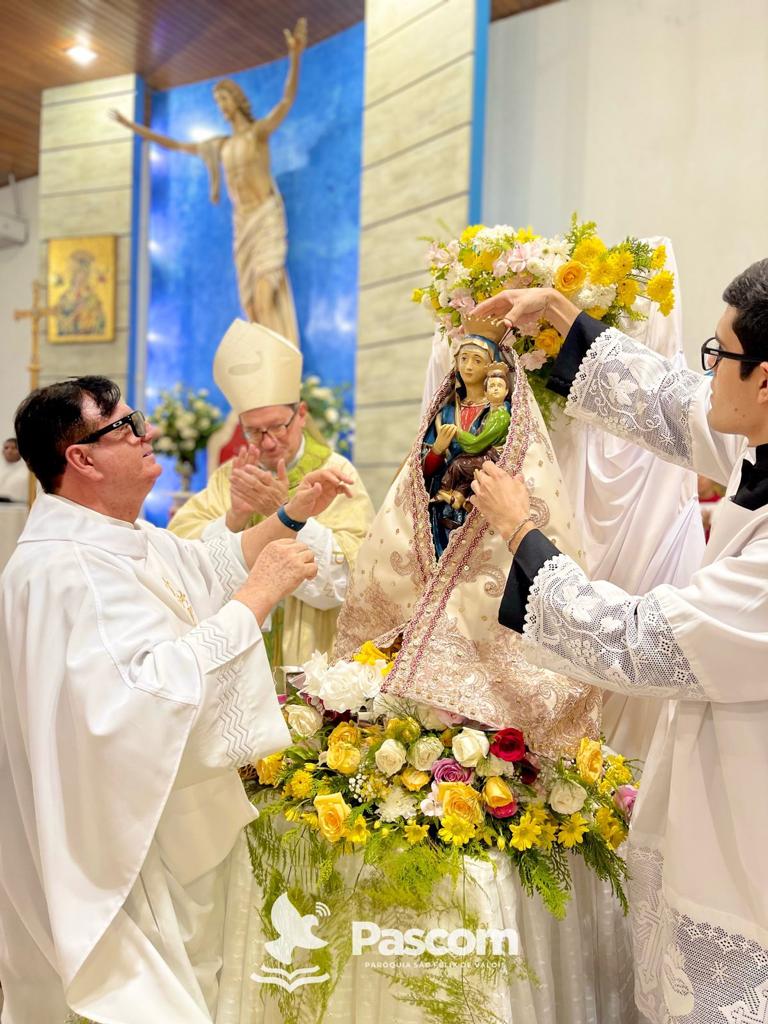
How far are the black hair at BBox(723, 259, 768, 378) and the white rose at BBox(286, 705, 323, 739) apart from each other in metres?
1.36

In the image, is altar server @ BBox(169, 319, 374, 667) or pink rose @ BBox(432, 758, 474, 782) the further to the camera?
altar server @ BBox(169, 319, 374, 667)

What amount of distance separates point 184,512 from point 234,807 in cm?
185

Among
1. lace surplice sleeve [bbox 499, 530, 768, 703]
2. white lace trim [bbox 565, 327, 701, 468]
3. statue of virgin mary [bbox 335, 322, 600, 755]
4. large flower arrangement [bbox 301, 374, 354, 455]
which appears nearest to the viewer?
lace surplice sleeve [bbox 499, 530, 768, 703]

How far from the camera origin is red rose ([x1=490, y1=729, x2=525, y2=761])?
2.20m

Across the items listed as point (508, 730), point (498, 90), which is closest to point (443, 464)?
point (508, 730)

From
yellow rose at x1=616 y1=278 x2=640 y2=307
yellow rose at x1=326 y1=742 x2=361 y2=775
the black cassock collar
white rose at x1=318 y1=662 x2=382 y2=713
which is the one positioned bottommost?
yellow rose at x1=326 y1=742 x2=361 y2=775

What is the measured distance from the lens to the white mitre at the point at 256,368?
11.8 ft

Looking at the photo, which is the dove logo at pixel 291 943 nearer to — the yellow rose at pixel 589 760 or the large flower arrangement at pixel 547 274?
the yellow rose at pixel 589 760

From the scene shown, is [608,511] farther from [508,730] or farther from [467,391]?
[508,730]

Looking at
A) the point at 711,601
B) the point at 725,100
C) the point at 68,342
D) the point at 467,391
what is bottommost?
the point at 711,601

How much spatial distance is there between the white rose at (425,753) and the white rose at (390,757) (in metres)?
0.03

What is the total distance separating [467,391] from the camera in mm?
2541

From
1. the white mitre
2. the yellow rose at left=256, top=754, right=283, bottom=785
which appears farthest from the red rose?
the white mitre

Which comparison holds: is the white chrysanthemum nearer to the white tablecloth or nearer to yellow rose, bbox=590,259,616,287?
the white tablecloth
